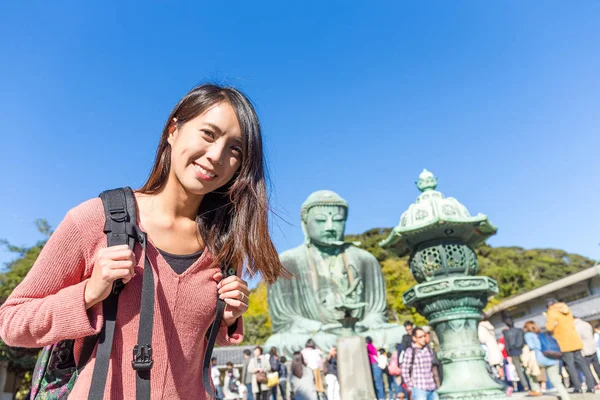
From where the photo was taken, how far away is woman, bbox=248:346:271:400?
28.6 feet

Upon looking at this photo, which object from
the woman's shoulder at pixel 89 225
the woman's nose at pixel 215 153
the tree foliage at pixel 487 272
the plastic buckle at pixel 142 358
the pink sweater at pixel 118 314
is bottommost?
the plastic buckle at pixel 142 358

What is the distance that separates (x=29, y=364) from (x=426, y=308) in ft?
37.4

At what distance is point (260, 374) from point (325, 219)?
5709mm

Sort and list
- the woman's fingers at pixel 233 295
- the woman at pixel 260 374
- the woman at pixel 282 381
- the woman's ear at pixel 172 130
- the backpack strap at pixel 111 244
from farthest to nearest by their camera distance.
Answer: the woman at pixel 282 381 < the woman at pixel 260 374 < the woman's ear at pixel 172 130 < the woman's fingers at pixel 233 295 < the backpack strap at pixel 111 244

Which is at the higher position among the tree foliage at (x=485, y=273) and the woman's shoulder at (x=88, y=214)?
the tree foliage at (x=485, y=273)

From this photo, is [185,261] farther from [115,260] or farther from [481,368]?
[481,368]

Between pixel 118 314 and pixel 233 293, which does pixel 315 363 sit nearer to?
pixel 233 293

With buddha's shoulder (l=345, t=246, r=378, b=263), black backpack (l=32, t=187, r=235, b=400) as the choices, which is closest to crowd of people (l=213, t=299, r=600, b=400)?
buddha's shoulder (l=345, t=246, r=378, b=263)

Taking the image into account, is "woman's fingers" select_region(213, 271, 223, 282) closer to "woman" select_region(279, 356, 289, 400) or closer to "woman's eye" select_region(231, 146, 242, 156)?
"woman's eye" select_region(231, 146, 242, 156)

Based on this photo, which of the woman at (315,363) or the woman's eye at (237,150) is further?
the woman at (315,363)

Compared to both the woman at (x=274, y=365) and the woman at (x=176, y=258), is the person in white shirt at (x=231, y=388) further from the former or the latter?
the woman at (x=176, y=258)

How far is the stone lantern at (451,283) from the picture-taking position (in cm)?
534

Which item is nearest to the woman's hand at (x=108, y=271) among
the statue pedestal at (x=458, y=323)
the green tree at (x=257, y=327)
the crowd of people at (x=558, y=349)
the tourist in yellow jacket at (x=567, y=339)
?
the statue pedestal at (x=458, y=323)

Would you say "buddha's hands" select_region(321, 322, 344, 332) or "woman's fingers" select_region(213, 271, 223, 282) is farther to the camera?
"buddha's hands" select_region(321, 322, 344, 332)
